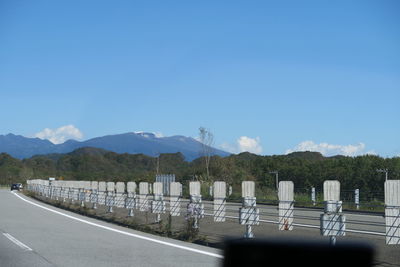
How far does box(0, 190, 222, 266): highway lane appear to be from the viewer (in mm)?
11414

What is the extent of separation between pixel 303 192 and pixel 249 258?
112ft

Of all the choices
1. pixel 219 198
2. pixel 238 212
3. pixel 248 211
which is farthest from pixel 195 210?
pixel 248 211

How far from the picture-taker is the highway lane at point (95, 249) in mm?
11414

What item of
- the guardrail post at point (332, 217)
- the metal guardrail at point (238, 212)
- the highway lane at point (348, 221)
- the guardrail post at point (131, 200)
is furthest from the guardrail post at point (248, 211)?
the guardrail post at point (131, 200)

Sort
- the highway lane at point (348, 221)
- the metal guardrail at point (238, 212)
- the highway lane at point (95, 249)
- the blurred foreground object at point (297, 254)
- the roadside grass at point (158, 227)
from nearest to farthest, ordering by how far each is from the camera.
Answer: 1. the blurred foreground object at point (297, 254)
2. the highway lane at point (95, 249)
3. the metal guardrail at point (238, 212)
4. the highway lane at point (348, 221)
5. the roadside grass at point (158, 227)

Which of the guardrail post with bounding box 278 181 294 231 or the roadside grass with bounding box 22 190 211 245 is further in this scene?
the roadside grass with bounding box 22 190 211 245

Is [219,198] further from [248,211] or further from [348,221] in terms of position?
[348,221]

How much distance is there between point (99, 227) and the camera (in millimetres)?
20094

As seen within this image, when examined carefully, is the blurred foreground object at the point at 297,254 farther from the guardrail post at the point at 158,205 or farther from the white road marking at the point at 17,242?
the guardrail post at the point at 158,205

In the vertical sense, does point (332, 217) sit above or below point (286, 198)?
below

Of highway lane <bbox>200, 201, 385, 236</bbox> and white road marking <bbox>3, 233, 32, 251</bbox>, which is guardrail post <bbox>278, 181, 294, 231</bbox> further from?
white road marking <bbox>3, 233, 32, 251</bbox>

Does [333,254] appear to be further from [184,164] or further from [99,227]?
[184,164]

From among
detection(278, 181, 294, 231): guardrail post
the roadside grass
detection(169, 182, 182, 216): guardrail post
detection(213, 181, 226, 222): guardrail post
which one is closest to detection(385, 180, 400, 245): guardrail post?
detection(278, 181, 294, 231): guardrail post

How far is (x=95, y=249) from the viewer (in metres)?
13.5
